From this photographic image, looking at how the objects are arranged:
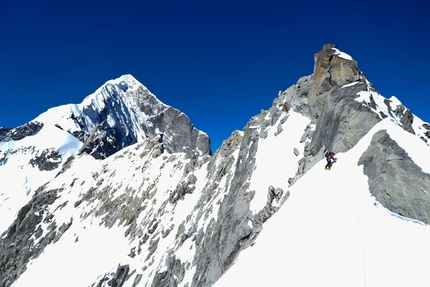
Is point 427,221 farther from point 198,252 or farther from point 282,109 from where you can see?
point 282,109

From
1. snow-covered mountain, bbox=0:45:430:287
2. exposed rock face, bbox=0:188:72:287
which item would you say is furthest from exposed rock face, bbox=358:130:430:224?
exposed rock face, bbox=0:188:72:287

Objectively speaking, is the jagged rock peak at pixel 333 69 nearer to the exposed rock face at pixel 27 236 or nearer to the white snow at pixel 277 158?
the white snow at pixel 277 158

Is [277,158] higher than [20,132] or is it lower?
lower

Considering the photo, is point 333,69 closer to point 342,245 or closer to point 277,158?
point 277,158

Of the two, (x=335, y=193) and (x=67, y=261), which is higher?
(x=335, y=193)

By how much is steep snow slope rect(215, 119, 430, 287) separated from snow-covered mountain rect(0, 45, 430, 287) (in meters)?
0.06

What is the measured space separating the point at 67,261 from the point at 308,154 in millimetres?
50938

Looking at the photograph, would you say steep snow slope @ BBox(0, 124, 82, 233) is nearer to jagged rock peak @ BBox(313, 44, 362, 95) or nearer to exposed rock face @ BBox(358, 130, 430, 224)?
jagged rock peak @ BBox(313, 44, 362, 95)

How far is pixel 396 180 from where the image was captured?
44.7 feet

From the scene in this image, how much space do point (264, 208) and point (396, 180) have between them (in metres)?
11.8

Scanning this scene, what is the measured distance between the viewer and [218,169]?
158ft

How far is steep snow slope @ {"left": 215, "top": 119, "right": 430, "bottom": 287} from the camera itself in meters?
9.27

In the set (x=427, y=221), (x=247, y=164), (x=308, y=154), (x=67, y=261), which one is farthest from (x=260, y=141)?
(x=67, y=261)

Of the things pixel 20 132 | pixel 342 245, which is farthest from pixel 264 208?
pixel 20 132
